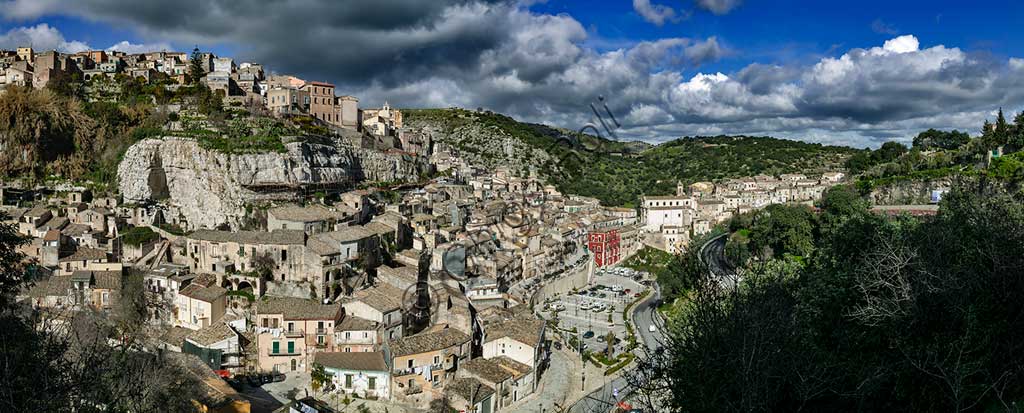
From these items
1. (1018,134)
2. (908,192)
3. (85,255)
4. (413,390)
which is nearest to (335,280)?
(413,390)

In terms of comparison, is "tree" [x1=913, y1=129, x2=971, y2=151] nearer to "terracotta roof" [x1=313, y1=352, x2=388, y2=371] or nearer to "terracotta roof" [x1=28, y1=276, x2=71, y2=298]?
"terracotta roof" [x1=313, y1=352, x2=388, y2=371]

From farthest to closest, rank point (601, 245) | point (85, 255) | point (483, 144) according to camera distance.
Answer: point (483, 144) < point (601, 245) < point (85, 255)

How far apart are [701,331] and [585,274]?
103ft

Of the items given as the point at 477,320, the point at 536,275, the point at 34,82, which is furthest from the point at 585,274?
the point at 34,82

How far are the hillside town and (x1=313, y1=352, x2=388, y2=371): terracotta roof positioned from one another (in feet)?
0.23

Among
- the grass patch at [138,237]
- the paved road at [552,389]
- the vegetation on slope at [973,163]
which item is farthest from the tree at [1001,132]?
the grass patch at [138,237]

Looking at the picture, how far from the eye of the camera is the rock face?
33.3 m

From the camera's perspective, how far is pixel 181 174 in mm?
34656

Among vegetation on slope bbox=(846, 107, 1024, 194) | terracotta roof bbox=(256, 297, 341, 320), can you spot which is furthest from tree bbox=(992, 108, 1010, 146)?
terracotta roof bbox=(256, 297, 341, 320)

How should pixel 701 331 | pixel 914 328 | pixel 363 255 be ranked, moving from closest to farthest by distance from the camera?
pixel 701 331 < pixel 914 328 < pixel 363 255

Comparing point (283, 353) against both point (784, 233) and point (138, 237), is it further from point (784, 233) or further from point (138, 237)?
point (784, 233)

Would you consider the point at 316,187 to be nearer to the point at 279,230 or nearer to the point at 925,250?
the point at 279,230

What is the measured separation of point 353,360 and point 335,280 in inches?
197

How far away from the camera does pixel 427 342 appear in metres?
21.7
